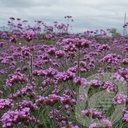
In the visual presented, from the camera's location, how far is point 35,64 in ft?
28.3

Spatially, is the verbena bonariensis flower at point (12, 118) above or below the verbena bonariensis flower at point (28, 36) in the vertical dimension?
below

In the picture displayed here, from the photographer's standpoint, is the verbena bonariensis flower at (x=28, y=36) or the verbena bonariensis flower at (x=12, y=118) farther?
the verbena bonariensis flower at (x=28, y=36)

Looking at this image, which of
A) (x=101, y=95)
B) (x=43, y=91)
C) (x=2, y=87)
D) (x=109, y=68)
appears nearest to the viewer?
(x=101, y=95)

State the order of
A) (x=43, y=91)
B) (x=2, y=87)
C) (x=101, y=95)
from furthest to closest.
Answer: (x=2, y=87), (x=43, y=91), (x=101, y=95)

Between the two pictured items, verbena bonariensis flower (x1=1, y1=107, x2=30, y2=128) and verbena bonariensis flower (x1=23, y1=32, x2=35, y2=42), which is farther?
verbena bonariensis flower (x1=23, y1=32, x2=35, y2=42)

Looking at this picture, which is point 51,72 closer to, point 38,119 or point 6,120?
point 38,119

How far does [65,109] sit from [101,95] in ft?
2.34

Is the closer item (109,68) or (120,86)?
(120,86)

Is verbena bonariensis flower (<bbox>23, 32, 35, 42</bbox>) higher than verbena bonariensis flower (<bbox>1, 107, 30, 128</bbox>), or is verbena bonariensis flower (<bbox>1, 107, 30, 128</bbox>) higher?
verbena bonariensis flower (<bbox>23, 32, 35, 42</bbox>)

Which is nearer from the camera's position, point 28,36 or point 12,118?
point 12,118

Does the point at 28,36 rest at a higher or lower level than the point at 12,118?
higher

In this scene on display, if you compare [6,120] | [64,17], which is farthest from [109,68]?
[64,17]

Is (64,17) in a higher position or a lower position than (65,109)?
higher

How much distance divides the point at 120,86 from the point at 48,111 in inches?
48.3
